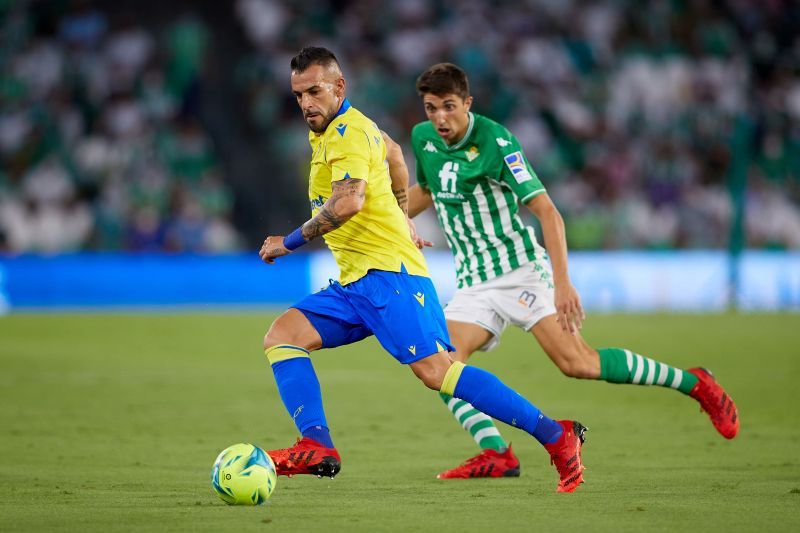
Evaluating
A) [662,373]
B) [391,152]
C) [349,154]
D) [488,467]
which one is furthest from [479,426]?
[349,154]

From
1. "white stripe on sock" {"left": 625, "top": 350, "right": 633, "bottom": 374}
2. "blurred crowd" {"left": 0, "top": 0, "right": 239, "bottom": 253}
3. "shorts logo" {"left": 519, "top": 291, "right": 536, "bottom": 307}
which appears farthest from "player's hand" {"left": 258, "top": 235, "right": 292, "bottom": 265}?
"blurred crowd" {"left": 0, "top": 0, "right": 239, "bottom": 253}

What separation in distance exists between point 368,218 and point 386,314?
49cm

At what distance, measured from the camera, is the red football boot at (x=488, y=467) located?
6.94 metres

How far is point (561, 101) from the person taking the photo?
24078 mm

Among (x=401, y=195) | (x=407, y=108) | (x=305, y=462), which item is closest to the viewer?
(x=305, y=462)

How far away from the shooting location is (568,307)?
20.8 feet

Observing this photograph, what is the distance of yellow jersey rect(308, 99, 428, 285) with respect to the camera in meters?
6.16

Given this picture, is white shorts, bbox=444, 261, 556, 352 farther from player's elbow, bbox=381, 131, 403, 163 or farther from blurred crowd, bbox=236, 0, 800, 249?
blurred crowd, bbox=236, 0, 800, 249

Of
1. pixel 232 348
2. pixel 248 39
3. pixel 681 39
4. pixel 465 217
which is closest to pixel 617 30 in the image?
pixel 681 39

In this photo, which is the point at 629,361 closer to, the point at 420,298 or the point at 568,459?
the point at 568,459

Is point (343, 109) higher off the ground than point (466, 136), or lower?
higher

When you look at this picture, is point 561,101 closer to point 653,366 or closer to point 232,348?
point 232,348

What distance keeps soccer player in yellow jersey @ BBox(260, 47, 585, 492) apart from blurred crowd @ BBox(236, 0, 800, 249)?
15666 millimetres

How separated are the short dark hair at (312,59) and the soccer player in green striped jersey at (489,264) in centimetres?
Answer: 104
